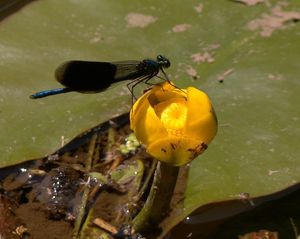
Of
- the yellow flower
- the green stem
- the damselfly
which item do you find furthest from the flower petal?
the damselfly

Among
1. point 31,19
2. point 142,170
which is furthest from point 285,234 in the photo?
point 31,19

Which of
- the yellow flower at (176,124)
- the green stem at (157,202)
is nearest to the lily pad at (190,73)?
the green stem at (157,202)

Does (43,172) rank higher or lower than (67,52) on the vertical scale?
lower

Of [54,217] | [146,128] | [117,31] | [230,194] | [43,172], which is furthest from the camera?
[117,31]

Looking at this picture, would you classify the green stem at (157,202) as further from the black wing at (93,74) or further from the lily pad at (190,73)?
the black wing at (93,74)

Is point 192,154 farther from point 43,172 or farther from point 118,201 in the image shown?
point 43,172

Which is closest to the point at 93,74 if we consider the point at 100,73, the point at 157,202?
the point at 100,73
